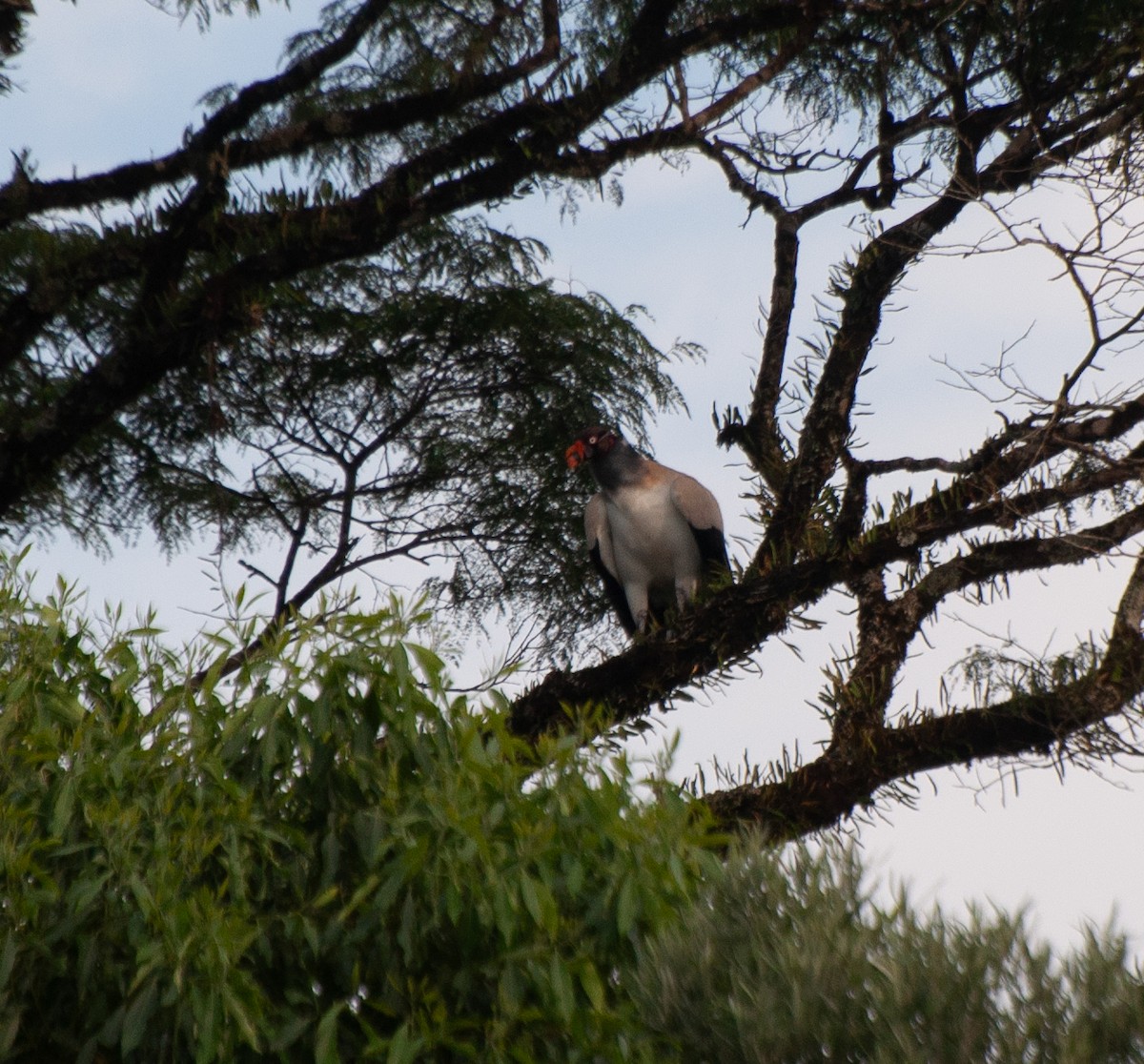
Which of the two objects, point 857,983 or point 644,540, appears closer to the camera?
point 857,983

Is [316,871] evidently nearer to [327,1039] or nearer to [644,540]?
[327,1039]

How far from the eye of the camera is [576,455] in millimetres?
4246

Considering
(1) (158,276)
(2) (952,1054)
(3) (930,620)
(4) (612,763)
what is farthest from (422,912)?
(1) (158,276)

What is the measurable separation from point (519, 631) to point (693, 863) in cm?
267

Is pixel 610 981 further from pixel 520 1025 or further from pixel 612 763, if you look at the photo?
pixel 612 763

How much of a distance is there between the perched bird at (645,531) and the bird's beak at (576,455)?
0.26 m

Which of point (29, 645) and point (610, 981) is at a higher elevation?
point (29, 645)

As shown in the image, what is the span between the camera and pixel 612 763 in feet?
7.28

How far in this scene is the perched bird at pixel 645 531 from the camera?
4652 mm

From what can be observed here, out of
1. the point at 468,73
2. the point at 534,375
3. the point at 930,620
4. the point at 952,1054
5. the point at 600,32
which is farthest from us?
the point at 534,375

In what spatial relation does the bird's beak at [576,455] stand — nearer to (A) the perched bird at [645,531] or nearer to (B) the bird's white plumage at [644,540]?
(A) the perched bird at [645,531]

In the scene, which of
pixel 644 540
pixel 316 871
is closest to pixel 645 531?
pixel 644 540

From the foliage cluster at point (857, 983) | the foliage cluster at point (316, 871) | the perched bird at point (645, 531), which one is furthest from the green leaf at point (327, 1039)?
the perched bird at point (645, 531)

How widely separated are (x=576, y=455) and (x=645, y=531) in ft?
1.68
